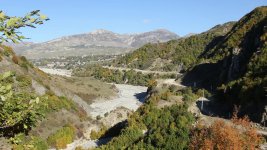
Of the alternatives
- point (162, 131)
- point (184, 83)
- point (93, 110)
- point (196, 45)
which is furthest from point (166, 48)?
point (162, 131)

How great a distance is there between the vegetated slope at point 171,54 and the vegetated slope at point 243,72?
100 ft

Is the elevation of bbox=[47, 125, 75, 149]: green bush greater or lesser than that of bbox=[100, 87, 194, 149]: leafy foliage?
lesser

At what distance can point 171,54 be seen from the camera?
151000 mm

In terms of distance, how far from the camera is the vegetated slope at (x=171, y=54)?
5590 inches

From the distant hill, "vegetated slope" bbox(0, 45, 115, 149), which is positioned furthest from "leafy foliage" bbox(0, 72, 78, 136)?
the distant hill

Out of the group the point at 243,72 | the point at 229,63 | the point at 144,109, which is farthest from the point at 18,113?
the point at 229,63

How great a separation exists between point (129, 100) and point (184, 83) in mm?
14614

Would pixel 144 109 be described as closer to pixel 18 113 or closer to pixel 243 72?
pixel 243 72

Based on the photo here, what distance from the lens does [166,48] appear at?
6176 inches

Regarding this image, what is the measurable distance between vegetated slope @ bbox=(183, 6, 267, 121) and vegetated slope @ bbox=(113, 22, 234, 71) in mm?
30609

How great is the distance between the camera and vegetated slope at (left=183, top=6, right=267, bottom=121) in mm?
53688

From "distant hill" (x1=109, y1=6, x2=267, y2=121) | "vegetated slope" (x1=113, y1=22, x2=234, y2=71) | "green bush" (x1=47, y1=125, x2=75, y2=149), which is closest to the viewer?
"green bush" (x1=47, y1=125, x2=75, y2=149)

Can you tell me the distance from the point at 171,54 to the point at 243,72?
79.4m

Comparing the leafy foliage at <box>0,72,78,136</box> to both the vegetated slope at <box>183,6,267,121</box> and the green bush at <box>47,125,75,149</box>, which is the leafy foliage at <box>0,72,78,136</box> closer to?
the green bush at <box>47,125,75,149</box>
